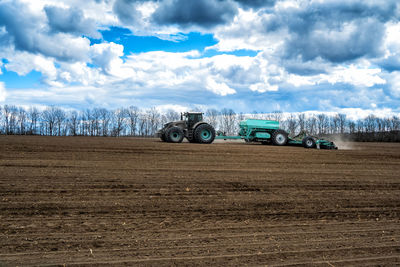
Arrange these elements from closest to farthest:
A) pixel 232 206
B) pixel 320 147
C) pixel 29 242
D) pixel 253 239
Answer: pixel 29 242
pixel 253 239
pixel 232 206
pixel 320 147

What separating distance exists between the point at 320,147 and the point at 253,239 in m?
20.3

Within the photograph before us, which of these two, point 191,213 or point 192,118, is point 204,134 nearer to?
point 192,118

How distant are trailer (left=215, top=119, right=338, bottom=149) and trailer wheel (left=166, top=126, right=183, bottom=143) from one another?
3178 millimetres

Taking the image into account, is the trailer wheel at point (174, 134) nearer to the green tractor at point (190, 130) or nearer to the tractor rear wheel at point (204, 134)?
the green tractor at point (190, 130)

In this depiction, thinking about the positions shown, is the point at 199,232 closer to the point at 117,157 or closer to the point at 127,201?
the point at 127,201

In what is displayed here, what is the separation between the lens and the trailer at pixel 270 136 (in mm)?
25359

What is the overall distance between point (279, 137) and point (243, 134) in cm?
271

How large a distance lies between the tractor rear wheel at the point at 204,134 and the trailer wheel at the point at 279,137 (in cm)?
499

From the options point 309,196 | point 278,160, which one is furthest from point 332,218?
point 278,160

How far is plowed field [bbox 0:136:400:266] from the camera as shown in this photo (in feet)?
19.8

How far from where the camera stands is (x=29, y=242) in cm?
634

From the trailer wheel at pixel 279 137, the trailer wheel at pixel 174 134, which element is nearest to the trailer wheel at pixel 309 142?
the trailer wheel at pixel 279 137

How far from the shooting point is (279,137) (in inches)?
1017

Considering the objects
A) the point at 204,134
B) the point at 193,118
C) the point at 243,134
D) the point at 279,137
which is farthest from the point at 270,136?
the point at 193,118
